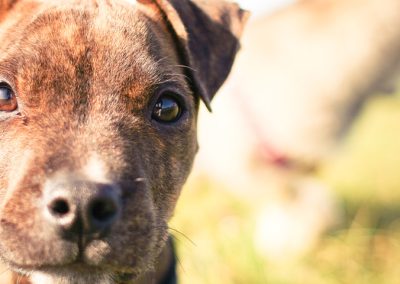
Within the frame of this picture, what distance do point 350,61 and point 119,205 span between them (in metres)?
4.75

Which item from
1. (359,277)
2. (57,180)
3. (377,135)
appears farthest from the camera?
(377,135)

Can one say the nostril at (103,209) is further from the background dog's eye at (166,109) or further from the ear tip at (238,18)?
the ear tip at (238,18)

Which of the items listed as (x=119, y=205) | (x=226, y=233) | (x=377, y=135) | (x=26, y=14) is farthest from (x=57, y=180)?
(x=377, y=135)

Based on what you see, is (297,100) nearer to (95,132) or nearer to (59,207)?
(95,132)

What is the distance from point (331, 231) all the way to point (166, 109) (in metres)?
3.46

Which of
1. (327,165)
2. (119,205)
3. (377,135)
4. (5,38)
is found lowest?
(377,135)

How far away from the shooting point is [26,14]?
3764mm

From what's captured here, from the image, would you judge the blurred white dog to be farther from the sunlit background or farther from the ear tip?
the ear tip

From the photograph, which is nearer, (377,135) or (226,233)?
(226,233)

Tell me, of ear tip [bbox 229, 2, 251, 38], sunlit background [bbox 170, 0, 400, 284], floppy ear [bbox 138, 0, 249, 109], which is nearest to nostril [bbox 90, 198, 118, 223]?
floppy ear [bbox 138, 0, 249, 109]

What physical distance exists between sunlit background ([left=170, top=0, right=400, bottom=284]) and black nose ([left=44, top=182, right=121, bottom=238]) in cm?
281

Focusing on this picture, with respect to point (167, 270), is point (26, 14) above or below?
above

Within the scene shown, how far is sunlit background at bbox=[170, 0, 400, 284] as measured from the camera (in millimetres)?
6035

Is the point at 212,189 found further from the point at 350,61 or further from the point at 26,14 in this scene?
the point at 26,14
